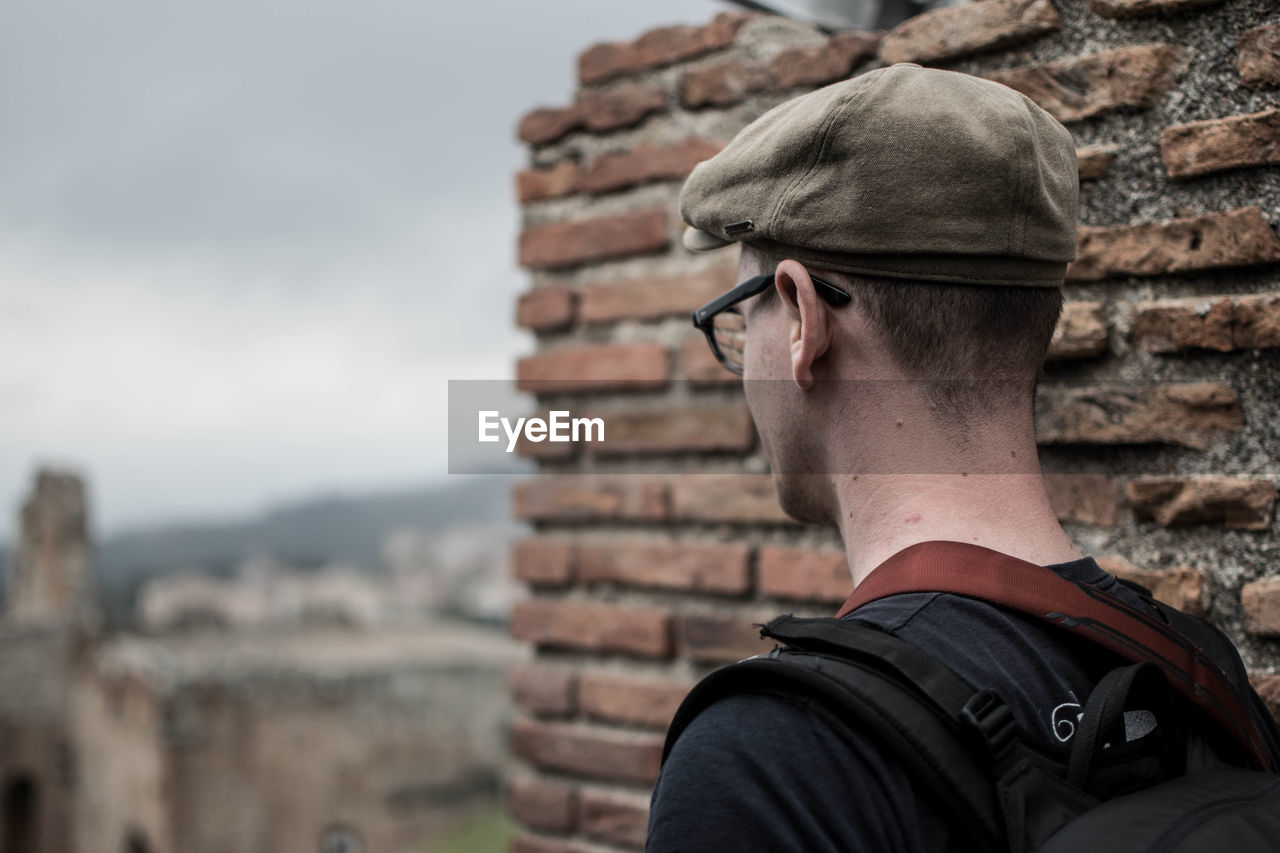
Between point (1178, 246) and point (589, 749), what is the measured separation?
4.23 ft

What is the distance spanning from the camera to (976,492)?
37.6 inches

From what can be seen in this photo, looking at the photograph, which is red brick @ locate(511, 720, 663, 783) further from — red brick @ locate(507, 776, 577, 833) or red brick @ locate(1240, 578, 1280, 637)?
red brick @ locate(1240, 578, 1280, 637)

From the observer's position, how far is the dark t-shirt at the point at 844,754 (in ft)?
2.43

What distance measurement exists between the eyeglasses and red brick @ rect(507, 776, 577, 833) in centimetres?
97

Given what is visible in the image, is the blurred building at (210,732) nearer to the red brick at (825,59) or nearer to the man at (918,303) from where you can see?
the red brick at (825,59)

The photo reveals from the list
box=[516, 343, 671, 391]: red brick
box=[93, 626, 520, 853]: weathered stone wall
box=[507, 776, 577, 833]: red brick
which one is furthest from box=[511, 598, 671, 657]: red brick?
box=[93, 626, 520, 853]: weathered stone wall

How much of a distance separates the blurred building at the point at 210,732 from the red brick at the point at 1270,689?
13.6 m

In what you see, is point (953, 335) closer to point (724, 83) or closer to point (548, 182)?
point (724, 83)

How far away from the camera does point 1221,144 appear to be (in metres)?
1.38

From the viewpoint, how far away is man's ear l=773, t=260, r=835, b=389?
972mm

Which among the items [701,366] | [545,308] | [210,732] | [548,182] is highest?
[548,182]

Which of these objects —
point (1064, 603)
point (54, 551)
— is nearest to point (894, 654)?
point (1064, 603)

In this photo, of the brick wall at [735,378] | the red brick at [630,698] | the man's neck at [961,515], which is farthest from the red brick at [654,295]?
the man's neck at [961,515]

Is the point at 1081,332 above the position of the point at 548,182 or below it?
below
